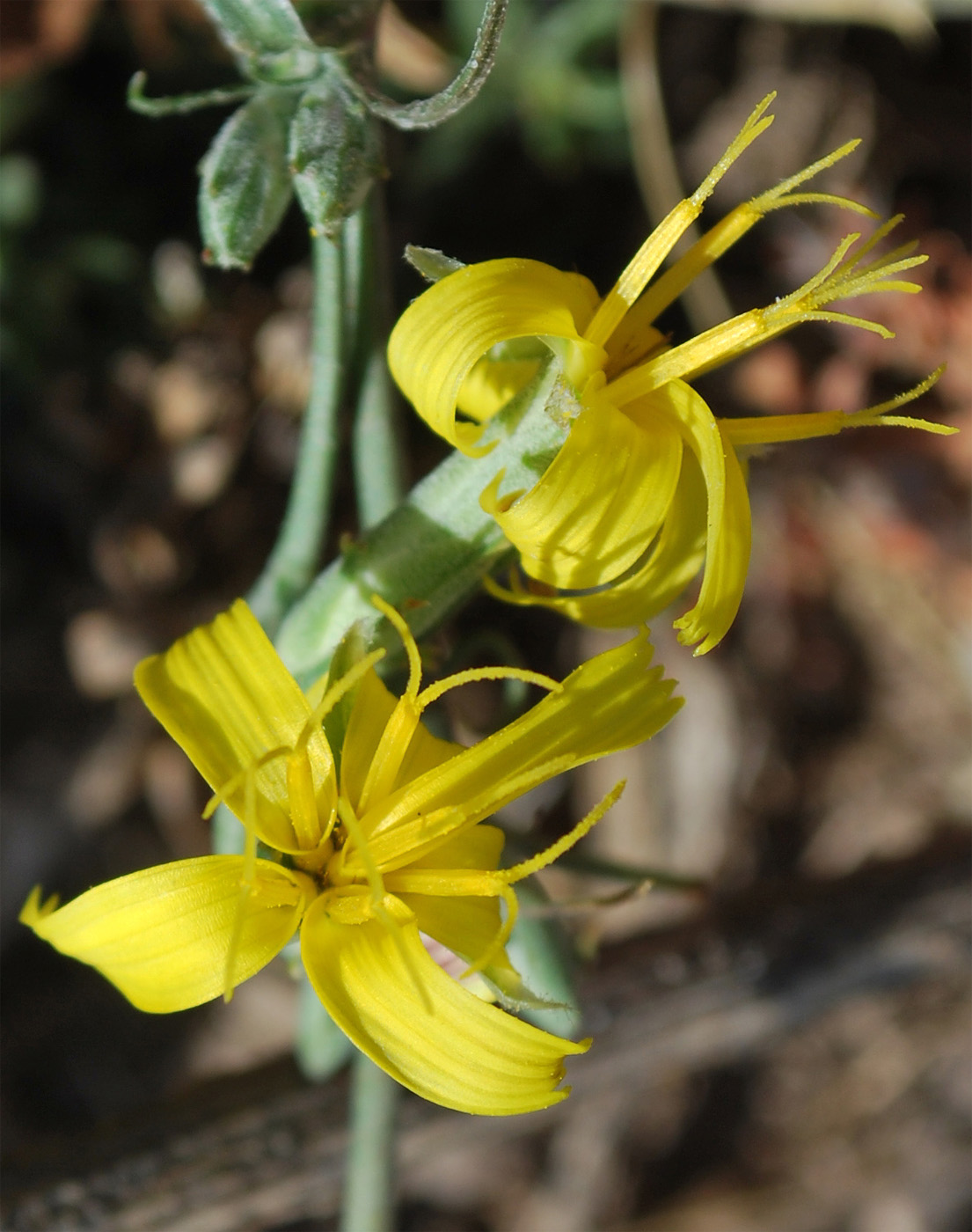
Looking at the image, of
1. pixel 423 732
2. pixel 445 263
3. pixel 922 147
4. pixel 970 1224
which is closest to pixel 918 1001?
pixel 970 1224

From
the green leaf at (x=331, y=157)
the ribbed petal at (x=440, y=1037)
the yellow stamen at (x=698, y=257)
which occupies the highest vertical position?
the green leaf at (x=331, y=157)

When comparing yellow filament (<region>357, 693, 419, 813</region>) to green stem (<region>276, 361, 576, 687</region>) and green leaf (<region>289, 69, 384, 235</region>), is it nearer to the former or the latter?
green stem (<region>276, 361, 576, 687</region>)

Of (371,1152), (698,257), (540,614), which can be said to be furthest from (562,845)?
(540,614)

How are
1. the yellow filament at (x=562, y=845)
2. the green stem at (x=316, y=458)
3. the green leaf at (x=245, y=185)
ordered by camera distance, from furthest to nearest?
the green stem at (x=316, y=458) < the green leaf at (x=245, y=185) < the yellow filament at (x=562, y=845)

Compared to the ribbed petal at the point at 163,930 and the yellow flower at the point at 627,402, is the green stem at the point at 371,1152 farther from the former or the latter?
the yellow flower at the point at 627,402

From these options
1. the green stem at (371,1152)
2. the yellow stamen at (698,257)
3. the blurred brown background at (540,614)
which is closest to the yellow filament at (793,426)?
the yellow stamen at (698,257)

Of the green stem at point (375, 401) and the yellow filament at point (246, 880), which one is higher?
the green stem at point (375, 401)

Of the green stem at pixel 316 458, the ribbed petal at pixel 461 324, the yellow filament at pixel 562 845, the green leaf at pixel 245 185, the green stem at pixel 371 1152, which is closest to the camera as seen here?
the ribbed petal at pixel 461 324

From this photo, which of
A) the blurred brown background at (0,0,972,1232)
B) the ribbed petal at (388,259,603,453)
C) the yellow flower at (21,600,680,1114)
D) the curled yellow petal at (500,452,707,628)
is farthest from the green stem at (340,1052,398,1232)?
the ribbed petal at (388,259,603,453)

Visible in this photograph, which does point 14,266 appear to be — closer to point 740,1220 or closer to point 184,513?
point 184,513
